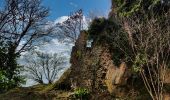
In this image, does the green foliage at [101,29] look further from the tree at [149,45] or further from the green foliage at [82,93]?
the green foliage at [82,93]

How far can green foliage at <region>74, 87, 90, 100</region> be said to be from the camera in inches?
923

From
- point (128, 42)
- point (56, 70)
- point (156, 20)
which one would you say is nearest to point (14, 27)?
point (128, 42)

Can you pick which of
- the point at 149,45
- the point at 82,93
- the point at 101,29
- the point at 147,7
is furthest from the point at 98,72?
the point at 147,7

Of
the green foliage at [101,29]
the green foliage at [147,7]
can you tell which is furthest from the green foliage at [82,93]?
the green foliage at [147,7]

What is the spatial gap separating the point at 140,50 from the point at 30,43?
10.7 metres

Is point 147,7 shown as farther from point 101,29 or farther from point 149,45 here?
point 101,29

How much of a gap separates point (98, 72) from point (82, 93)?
2.09 m

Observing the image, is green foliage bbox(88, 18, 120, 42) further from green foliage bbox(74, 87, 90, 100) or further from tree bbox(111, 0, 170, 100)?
green foliage bbox(74, 87, 90, 100)

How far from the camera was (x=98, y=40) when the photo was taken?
2589 centimetres

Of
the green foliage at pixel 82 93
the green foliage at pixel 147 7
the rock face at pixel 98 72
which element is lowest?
the green foliage at pixel 82 93

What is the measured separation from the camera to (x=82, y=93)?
23562 mm

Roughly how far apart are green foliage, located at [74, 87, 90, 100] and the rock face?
2.13ft

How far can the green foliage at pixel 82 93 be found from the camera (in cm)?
2344

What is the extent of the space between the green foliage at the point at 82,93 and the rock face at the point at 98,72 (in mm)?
649
